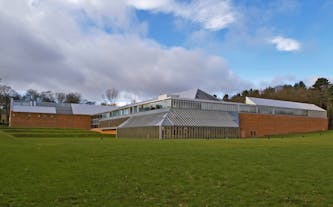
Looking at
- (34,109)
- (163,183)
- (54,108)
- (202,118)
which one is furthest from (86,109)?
(163,183)

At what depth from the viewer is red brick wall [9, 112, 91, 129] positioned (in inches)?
3593

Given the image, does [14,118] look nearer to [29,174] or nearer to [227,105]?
[227,105]

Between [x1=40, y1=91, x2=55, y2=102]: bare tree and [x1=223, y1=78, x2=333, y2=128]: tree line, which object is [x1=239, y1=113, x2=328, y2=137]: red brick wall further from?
[x1=40, y1=91, x2=55, y2=102]: bare tree

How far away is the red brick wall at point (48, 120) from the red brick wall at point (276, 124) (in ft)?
184

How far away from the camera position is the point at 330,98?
85750 millimetres

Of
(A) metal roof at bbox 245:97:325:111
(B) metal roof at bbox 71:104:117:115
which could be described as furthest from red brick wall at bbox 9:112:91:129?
(A) metal roof at bbox 245:97:325:111

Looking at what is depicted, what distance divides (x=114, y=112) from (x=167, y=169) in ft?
235

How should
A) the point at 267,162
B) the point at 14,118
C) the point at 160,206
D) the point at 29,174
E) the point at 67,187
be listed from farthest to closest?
the point at 14,118
the point at 267,162
the point at 29,174
the point at 67,187
the point at 160,206

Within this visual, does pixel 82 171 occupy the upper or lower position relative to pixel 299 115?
lower

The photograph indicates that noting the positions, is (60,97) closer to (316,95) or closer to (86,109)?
(86,109)

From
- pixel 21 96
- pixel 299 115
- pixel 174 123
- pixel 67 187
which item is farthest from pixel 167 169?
pixel 21 96

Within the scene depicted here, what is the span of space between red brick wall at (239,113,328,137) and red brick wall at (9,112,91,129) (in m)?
56.1

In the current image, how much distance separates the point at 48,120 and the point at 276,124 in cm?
6527

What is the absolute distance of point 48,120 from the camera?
317 ft
